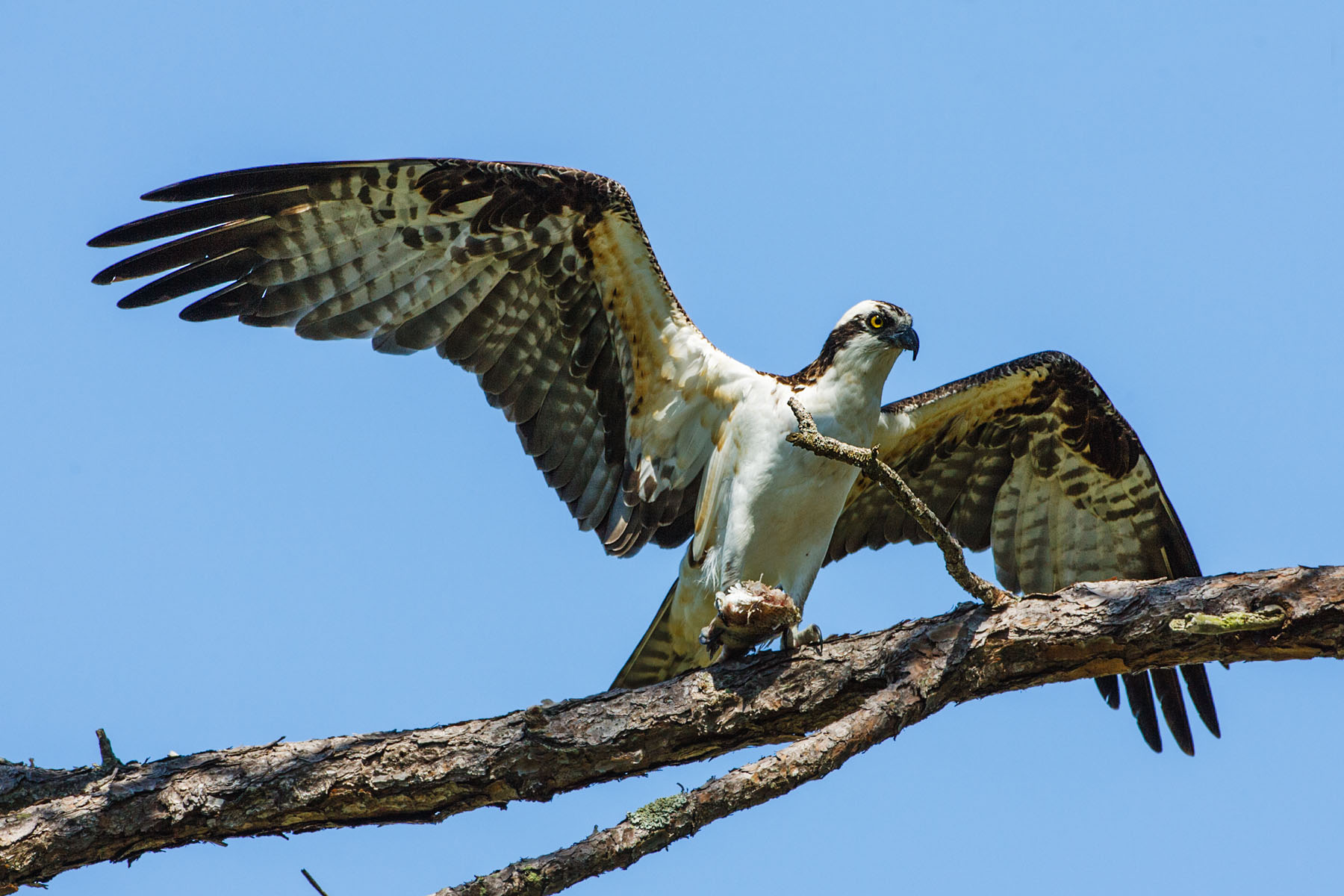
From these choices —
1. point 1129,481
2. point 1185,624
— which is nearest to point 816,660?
point 1185,624

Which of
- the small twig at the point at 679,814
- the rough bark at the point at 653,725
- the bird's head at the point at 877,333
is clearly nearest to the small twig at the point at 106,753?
the rough bark at the point at 653,725

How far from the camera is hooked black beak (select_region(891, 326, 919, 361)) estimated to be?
709cm

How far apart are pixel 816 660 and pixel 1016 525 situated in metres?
3.52

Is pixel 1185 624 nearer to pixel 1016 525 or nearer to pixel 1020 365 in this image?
pixel 1020 365

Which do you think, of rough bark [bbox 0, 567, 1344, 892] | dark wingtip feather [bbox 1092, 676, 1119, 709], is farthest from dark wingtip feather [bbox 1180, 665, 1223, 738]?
rough bark [bbox 0, 567, 1344, 892]

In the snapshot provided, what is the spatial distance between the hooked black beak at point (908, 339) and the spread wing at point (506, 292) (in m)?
0.98

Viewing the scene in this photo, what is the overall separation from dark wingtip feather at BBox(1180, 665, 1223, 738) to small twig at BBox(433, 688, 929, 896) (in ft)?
12.8

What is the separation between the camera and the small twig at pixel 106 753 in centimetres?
533

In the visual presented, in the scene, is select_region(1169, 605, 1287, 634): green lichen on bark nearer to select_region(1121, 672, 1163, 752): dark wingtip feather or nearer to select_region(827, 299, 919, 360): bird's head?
select_region(827, 299, 919, 360): bird's head

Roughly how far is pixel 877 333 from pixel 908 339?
20cm

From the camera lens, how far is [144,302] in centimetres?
693

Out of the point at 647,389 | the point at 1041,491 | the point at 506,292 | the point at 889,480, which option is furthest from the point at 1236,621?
the point at 506,292

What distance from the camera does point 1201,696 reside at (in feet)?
25.1

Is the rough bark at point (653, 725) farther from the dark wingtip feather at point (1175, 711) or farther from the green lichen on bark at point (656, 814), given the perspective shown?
the dark wingtip feather at point (1175, 711)
